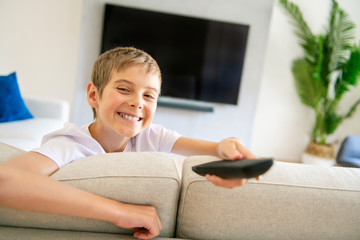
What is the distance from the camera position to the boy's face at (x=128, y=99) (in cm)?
92

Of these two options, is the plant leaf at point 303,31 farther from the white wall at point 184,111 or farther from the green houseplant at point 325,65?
the white wall at point 184,111

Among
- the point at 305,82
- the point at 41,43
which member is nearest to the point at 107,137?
the point at 41,43

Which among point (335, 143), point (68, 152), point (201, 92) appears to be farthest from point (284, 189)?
point (335, 143)

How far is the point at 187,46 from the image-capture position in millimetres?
3518

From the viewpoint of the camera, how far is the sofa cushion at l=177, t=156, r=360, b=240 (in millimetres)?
618

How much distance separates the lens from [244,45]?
3.49 metres

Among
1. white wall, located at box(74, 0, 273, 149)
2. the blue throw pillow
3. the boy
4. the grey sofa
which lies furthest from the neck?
white wall, located at box(74, 0, 273, 149)

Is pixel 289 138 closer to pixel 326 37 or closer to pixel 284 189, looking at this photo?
pixel 326 37

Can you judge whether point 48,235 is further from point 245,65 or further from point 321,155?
point 321,155

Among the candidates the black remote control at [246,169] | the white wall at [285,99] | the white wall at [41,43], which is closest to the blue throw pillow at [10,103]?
the white wall at [41,43]

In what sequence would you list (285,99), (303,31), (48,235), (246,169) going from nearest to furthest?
(246,169), (48,235), (303,31), (285,99)

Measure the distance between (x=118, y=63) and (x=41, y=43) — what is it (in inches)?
135

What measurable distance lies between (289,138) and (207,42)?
1979mm

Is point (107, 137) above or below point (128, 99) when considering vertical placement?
below
